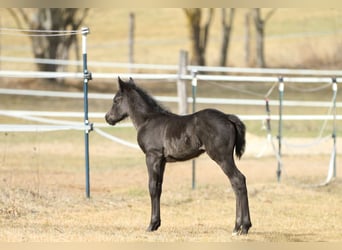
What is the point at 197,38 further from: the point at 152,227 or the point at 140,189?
the point at 152,227

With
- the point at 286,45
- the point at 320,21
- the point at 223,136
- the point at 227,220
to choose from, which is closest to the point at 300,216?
the point at 227,220

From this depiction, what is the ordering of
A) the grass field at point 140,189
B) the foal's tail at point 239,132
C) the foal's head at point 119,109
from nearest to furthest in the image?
the foal's tail at point 239,132 → the grass field at point 140,189 → the foal's head at point 119,109

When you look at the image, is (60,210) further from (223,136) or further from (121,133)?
(121,133)

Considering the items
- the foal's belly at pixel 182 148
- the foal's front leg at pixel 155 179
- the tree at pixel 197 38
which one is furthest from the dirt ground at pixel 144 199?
the tree at pixel 197 38

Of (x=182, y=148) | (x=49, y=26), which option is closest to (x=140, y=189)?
(x=182, y=148)

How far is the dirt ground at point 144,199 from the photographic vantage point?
29.0 feet

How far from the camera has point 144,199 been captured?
1166 cm

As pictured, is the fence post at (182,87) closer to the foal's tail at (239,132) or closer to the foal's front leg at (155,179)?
the foal's front leg at (155,179)

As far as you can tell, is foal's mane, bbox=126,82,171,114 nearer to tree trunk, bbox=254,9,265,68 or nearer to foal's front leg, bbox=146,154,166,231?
foal's front leg, bbox=146,154,166,231

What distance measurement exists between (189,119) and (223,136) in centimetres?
49

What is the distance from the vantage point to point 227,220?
1011cm

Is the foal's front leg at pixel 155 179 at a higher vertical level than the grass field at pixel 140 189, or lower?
higher

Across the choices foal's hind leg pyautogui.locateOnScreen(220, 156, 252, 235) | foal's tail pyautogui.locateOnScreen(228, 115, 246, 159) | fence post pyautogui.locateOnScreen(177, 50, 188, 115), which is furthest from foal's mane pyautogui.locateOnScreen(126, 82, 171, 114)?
fence post pyautogui.locateOnScreen(177, 50, 188, 115)

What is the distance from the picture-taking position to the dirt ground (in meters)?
8.83
